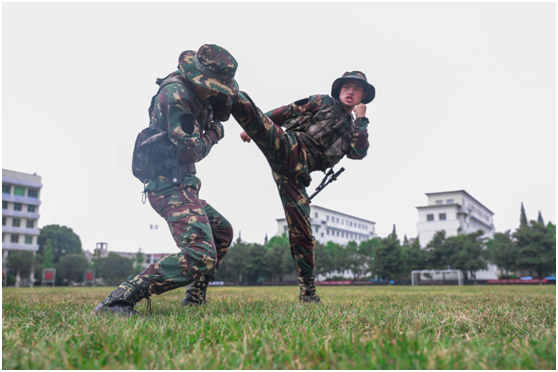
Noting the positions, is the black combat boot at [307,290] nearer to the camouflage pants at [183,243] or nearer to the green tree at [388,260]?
the camouflage pants at [183,243]

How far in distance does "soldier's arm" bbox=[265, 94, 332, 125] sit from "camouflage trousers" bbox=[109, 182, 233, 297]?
1.71 metres

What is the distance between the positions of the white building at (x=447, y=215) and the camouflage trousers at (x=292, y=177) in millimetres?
69950

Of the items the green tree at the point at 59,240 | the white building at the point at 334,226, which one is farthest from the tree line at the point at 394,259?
the white building at the point at 334,226

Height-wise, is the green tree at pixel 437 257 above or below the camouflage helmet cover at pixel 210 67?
below

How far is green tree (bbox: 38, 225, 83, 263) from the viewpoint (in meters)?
65.2

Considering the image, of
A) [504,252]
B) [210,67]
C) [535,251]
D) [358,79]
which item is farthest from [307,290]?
[535,251]

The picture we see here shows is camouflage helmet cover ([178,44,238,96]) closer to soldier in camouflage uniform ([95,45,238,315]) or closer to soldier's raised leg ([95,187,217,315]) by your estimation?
soldier in camouflage uniform ([95,45,238,315])

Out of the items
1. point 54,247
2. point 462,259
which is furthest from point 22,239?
point 462,259

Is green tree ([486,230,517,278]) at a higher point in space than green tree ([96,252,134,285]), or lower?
higher

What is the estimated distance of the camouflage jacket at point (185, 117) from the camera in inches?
123

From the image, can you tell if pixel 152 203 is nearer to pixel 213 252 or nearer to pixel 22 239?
pixel 213 252

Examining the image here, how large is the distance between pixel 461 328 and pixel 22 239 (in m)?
69.0

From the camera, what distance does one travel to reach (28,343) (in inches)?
71.8

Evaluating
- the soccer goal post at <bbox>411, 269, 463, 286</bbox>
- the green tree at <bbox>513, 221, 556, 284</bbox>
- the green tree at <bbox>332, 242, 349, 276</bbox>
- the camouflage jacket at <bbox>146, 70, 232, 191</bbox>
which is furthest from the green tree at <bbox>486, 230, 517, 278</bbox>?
the camouflage jacket at <bbox>146, 70, 232, 191</bbox>
